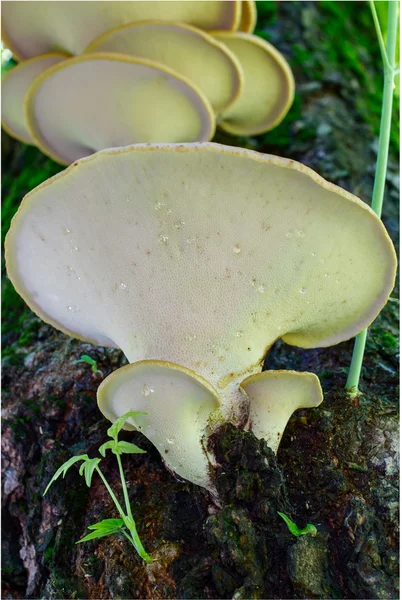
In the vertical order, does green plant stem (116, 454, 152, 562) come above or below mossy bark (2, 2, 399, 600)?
above

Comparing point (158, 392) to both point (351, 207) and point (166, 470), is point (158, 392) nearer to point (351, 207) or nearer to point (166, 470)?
point (166, 470)

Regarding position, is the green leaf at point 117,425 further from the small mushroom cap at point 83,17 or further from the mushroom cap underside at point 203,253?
the small mushroom cap at point 83,17

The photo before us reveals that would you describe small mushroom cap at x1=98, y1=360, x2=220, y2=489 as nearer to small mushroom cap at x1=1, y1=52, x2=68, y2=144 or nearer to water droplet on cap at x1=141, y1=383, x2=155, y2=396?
water droplet on cap at x1=141, y1=383, x2=155, y2=396

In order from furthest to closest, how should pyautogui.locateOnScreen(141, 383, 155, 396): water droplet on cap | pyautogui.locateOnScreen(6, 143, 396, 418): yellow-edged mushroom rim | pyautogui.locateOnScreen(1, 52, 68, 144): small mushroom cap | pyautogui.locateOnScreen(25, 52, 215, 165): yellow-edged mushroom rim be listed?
pyautogui.locateOnScreen(1, 52, 68, 144): small mushroom cap, pyautogui.locateOnScreen(25, 52, 215, 165): yellow-edged mushroom rim, pyautogui.locateOnScreen(141, 383, 155, 396): water droplet on cap, pyautogui.locateOnScreen(6, 143, 396, 418): yellow-edged mushroom rim

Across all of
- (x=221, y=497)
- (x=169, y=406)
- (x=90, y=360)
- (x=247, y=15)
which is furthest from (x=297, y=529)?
(x=247, y=15)

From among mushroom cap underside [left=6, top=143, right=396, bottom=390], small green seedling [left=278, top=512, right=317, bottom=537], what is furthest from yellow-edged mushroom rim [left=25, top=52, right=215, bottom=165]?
small green seedling [left=278, top=512, right=317, bottom=537]

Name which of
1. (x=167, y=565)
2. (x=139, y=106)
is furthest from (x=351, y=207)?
(x=139, y=106)
